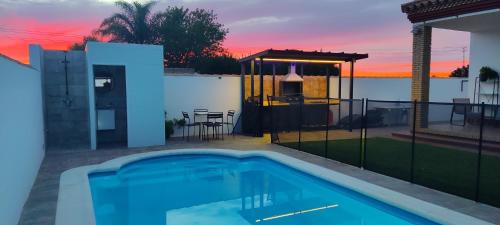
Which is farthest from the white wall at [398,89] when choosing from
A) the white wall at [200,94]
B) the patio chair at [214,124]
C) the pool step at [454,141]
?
the patio chair at [214,124]

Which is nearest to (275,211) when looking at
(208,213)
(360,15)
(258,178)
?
(208,213)

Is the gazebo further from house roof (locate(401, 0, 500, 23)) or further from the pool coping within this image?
the pool coping

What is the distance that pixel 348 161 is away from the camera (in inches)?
339

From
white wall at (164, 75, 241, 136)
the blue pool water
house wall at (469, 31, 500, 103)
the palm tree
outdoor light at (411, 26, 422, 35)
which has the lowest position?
the blue pool water

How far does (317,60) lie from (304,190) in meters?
8.33

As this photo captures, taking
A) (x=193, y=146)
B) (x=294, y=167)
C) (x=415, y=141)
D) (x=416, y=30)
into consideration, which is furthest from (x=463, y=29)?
(x=193, y=146)

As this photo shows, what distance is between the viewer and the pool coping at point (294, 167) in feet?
15.9

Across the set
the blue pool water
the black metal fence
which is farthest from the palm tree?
the blue pool water

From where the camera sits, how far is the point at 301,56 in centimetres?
1375

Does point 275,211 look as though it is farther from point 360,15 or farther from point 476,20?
point 360,15

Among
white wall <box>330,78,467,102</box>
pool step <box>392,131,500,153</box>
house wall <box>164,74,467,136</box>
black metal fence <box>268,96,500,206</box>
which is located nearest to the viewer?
black metal fence <box>268,96,500,206</box>

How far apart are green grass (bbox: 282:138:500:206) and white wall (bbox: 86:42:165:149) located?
435 cm

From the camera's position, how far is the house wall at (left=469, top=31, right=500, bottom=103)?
11789 millimetres

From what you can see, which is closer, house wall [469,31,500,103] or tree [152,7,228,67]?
house wall [469,31,500,103]
